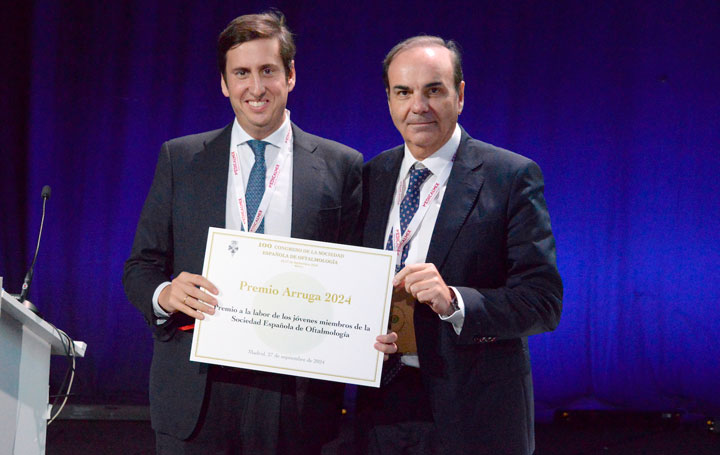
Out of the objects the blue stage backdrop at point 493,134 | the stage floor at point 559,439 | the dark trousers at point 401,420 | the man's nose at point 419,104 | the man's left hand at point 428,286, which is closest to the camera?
the man's left hand at point 428,286

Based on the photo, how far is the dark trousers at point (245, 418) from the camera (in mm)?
1893

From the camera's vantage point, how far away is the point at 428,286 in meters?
1.71

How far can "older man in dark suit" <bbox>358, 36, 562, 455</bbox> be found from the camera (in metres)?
1.80

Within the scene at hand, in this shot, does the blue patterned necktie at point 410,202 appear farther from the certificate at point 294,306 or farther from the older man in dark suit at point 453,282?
the certificate at point 294,306

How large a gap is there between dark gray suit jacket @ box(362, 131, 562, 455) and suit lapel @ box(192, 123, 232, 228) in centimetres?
47

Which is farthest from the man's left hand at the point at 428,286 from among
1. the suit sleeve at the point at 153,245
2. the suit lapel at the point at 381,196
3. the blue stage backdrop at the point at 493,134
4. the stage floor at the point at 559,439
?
the blue stage backdrop at the point at 493,134

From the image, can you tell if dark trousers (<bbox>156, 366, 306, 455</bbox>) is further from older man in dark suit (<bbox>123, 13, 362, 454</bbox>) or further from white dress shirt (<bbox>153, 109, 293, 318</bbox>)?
white dress shirt (<bbox>153, 109, 293, 318</bbox>)

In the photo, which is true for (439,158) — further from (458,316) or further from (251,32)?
(251,32)

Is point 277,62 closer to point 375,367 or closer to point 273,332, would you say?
point 273,332

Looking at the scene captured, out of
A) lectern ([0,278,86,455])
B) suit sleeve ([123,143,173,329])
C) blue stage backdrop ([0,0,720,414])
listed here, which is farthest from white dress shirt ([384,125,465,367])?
blue stage backdrop ([0,0,720,414])

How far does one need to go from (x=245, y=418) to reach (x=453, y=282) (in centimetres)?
69

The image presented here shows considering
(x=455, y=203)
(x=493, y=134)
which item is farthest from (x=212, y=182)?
(x=493, y=134)

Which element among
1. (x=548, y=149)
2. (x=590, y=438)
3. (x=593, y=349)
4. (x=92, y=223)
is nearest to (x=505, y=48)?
(x=548, y=149)

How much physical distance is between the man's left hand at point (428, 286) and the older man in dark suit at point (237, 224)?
1.23 feet
